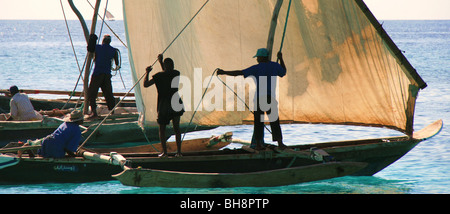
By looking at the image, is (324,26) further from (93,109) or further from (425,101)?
(425,101)

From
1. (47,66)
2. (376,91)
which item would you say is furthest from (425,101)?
(47,66)

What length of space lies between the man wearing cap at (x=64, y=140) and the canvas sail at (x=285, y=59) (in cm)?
170

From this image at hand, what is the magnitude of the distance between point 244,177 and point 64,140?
9.99ft

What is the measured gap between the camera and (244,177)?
11.7 metres

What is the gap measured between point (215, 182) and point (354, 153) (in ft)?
8.51

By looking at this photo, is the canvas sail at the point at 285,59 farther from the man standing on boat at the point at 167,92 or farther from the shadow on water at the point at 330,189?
the man standing on boat at the point at 167,92

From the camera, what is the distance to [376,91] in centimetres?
1276

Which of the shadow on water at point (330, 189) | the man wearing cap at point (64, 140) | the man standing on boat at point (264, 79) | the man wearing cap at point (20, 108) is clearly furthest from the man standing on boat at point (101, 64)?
the man standing on boat at point (264, 79)

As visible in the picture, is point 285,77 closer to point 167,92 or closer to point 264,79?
point 264,79

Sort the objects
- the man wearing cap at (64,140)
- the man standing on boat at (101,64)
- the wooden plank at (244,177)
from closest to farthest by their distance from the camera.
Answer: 1. the wooden plank at (244,177)
2. the man wearing cap at (64,140)
3. the man standing on boat at (101,64)

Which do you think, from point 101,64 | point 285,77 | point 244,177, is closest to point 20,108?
point 101,64

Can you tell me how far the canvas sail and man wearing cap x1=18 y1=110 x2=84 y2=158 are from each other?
170cm

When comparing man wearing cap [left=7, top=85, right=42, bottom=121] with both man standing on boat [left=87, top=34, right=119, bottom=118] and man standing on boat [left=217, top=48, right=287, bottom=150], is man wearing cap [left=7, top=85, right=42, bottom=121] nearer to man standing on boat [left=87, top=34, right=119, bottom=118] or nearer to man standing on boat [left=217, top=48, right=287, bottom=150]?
man standing on boat [left=87, top=34, right=119, bottom=118]

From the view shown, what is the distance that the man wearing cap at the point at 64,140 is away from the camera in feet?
38.7
